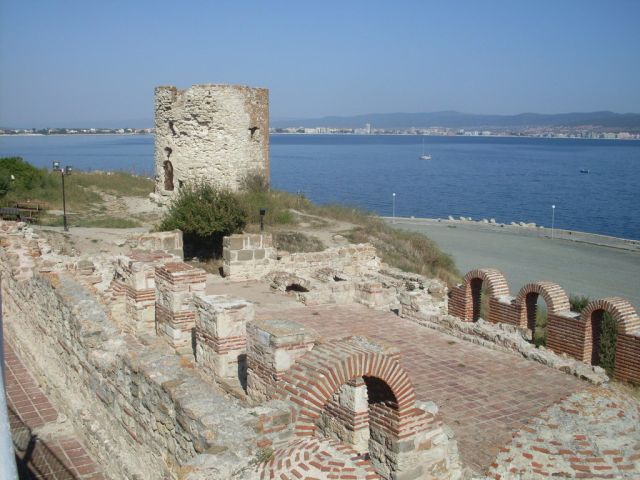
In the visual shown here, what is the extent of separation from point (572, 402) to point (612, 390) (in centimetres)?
97

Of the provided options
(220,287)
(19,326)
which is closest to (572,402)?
(220,287)

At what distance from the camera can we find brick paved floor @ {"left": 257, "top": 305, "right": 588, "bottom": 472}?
6.83 metres

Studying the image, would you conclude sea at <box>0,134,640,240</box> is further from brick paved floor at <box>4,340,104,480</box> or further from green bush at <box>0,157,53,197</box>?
brick paved floor at <box>4,340,104,480</box>

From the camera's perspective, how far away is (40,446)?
7219 millimetres

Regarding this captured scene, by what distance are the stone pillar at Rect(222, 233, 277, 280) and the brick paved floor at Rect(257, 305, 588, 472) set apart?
3.18m

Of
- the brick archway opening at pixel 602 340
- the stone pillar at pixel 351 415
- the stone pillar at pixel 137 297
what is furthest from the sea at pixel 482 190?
the stone pillar at pixel 351 415

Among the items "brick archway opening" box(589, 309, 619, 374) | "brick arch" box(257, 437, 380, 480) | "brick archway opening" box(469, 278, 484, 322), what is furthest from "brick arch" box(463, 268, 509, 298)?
"brick arch" box(257, 437, 380, 480)

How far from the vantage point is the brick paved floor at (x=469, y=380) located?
22.4 ft

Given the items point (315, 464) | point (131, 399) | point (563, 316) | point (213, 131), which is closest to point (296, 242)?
point (213, 131)

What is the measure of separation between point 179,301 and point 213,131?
16447mm

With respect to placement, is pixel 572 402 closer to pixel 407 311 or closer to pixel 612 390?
pixel 612 390

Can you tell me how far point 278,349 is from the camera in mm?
6004

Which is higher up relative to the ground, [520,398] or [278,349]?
[278,349]

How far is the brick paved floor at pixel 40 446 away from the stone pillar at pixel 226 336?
68.1 inches
